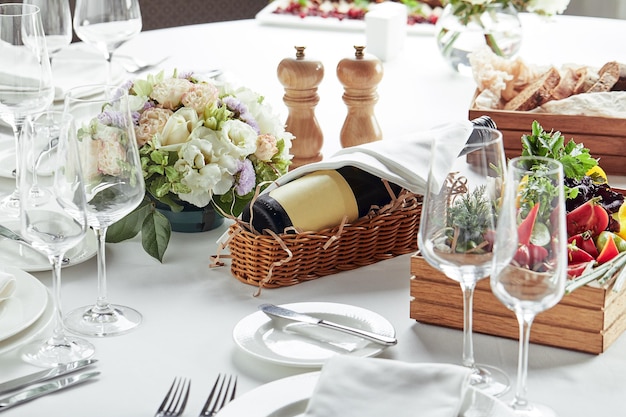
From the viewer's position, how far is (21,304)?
3.88 feet

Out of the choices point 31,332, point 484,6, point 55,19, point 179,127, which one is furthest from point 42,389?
point 484,6

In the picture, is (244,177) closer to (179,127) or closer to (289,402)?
(179,127)

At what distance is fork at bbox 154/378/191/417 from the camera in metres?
0.97

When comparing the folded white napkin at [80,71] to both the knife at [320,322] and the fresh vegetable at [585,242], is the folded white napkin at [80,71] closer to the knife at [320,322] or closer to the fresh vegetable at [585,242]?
the knife at [320,322]

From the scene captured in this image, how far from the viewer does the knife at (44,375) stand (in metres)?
1.03

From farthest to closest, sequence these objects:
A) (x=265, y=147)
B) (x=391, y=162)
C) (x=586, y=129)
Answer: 1. (x=586, y=129)
2. (x=265, y=147)
3. (x=391, y=162)

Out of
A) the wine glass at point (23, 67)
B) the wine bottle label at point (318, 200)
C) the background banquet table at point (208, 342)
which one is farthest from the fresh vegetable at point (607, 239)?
the wine glass at point (23, 67)

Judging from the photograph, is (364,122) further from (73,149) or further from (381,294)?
(73,149)

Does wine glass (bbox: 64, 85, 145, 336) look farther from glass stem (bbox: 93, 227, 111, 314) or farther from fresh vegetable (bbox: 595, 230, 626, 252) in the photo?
fresh vegetable (bbox: 595, 230, 626, 252)

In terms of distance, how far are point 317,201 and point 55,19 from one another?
2.82 feet

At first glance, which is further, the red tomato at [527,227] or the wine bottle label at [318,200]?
the wine bottle label at [318,200]

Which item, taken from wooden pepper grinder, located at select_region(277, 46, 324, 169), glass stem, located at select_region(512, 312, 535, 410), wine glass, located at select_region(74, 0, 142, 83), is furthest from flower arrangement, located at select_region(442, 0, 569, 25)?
glass stem, located at select_region(512, 312, 535, 410)

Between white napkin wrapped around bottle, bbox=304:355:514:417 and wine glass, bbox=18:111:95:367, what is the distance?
0.35 m

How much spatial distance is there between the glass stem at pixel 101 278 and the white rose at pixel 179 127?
0.24 m
